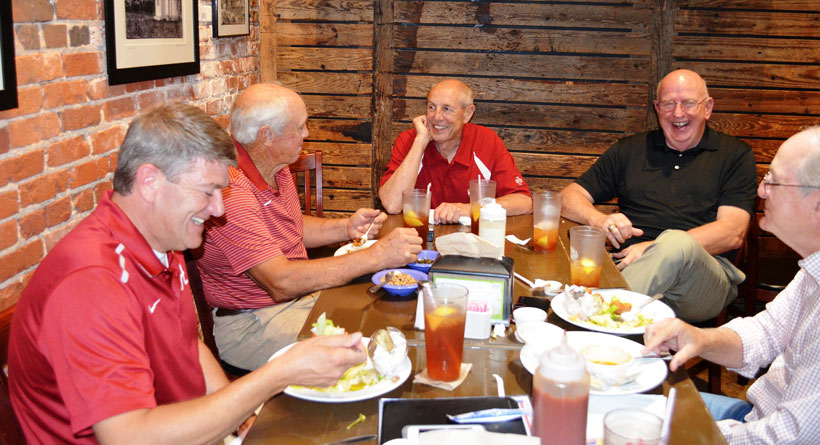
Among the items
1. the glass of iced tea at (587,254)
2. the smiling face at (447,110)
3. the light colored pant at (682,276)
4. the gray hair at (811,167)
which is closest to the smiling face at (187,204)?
→ the glass of iced tea at (587,254)

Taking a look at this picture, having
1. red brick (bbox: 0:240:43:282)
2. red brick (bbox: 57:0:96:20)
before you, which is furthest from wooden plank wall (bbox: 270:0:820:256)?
red brick (bbox: 0:240:43:282)

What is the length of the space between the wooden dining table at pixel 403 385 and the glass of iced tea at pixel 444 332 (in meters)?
0.05

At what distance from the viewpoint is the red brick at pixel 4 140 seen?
1.83 metres

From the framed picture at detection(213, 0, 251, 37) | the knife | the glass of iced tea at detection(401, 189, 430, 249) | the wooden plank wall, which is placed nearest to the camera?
the knife

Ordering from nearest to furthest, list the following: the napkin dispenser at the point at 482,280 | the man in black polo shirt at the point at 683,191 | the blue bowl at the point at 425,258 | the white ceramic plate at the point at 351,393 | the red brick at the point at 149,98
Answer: the white ceramic plate at the point at 351,393, the napkin dispenser at the point at 482,280, the blue bowl at the point at 425,258, the red brick at the point at 149,98, the man in black polo shirt at the point at 683,191

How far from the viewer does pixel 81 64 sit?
2.21 metres

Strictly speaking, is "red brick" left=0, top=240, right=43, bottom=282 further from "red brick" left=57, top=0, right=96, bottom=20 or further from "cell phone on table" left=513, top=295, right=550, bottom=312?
"cell phone on table" left=513, top=295, right=550, bottom=312

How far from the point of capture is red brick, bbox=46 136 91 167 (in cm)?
206

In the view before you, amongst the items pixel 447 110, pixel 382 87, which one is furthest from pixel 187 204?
pixel 382 87

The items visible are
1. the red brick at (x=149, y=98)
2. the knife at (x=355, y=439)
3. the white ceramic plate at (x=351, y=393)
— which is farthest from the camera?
the red brick at (x=149, y=98)

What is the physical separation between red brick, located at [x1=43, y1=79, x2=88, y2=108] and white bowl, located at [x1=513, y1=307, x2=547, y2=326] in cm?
150

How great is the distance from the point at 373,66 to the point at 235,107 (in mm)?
1969

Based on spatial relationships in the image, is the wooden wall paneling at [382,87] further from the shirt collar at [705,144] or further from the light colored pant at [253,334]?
the light colored pant at [253,334]

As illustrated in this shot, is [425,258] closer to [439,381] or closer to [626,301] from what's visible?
[626,301]
